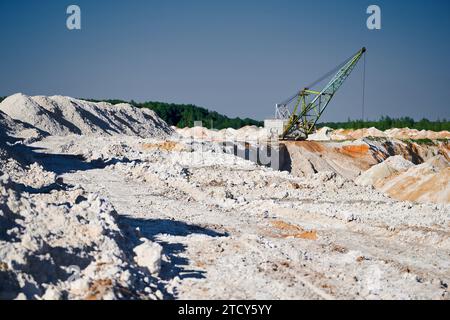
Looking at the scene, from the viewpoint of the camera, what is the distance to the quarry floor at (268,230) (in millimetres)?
9219

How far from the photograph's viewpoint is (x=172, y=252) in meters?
10.8

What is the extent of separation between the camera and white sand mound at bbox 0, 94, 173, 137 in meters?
39.5

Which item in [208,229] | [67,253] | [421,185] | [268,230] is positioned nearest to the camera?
[67,253]

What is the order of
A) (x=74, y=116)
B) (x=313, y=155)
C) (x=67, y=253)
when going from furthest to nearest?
1. (x=74, y=116)
2. (x=313, y=155)
3. (x=67, y=253)

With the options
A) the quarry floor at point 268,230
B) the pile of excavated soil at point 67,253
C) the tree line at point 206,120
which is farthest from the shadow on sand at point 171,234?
the tree line at point 206,120

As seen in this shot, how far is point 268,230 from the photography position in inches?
549

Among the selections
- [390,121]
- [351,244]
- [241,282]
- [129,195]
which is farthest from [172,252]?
[390,121]

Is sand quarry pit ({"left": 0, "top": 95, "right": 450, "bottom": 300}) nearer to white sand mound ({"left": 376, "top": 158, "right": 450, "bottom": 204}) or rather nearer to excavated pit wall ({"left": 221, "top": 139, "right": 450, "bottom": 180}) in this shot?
white sand mound ({"left": 376, "top": 158, "right": 450, "bottom": 204})

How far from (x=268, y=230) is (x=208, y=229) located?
1552 mm

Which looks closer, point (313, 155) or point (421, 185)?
point (421, 185)

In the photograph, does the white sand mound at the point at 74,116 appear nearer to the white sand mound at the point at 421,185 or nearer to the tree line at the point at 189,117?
the tree line at the point at 189,117

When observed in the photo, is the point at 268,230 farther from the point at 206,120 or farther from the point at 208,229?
the point at 206,120

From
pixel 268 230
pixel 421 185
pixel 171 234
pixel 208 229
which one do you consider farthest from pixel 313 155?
pixel 171 234

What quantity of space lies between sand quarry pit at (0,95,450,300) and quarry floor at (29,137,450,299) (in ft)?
0.13
